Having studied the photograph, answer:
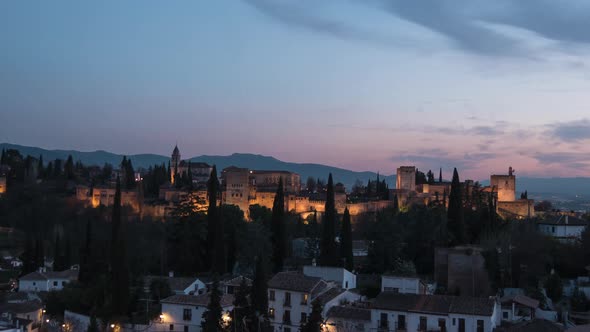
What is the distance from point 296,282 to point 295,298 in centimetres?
86

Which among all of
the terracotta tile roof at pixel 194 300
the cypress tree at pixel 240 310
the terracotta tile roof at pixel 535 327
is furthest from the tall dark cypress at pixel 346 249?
the terracotta tile roof at pixel 535 327

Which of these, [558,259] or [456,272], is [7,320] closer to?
[456,272]

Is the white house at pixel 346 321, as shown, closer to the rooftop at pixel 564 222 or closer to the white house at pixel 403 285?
the white house at pixel 403 285

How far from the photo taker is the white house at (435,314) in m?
25.6

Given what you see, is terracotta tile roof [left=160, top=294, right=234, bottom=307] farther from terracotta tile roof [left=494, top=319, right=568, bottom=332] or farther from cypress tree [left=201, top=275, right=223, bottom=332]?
terracotta tile roof [left=494, top=319, right=568, bottom=332]

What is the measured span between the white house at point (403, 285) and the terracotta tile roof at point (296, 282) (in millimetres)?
2739

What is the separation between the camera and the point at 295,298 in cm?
2870

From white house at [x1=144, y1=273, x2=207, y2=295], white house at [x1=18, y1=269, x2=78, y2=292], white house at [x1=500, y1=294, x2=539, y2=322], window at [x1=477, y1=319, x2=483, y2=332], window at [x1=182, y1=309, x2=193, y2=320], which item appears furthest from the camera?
white house at [x1=18, y1=269, x2=78, y2=292]

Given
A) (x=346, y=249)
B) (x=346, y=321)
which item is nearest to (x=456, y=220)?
(x=346, y=249)

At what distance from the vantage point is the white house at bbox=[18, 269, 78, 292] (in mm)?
42094

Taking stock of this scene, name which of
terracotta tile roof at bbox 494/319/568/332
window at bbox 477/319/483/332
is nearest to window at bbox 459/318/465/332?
window at bbox 477/319/483/332

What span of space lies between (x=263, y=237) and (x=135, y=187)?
3991cm

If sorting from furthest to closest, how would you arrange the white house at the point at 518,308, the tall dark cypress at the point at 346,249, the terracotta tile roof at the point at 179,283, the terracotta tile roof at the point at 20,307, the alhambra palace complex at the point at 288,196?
the alhambra palace complex at the point at 288,196, the tall dark cypress at the point at 346,249, the terracotta tile roof at the point at 20,307, the terracotta tile roof at the point at 179,283, the white house at the point at 518,308

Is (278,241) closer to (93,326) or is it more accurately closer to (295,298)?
(295,298)
